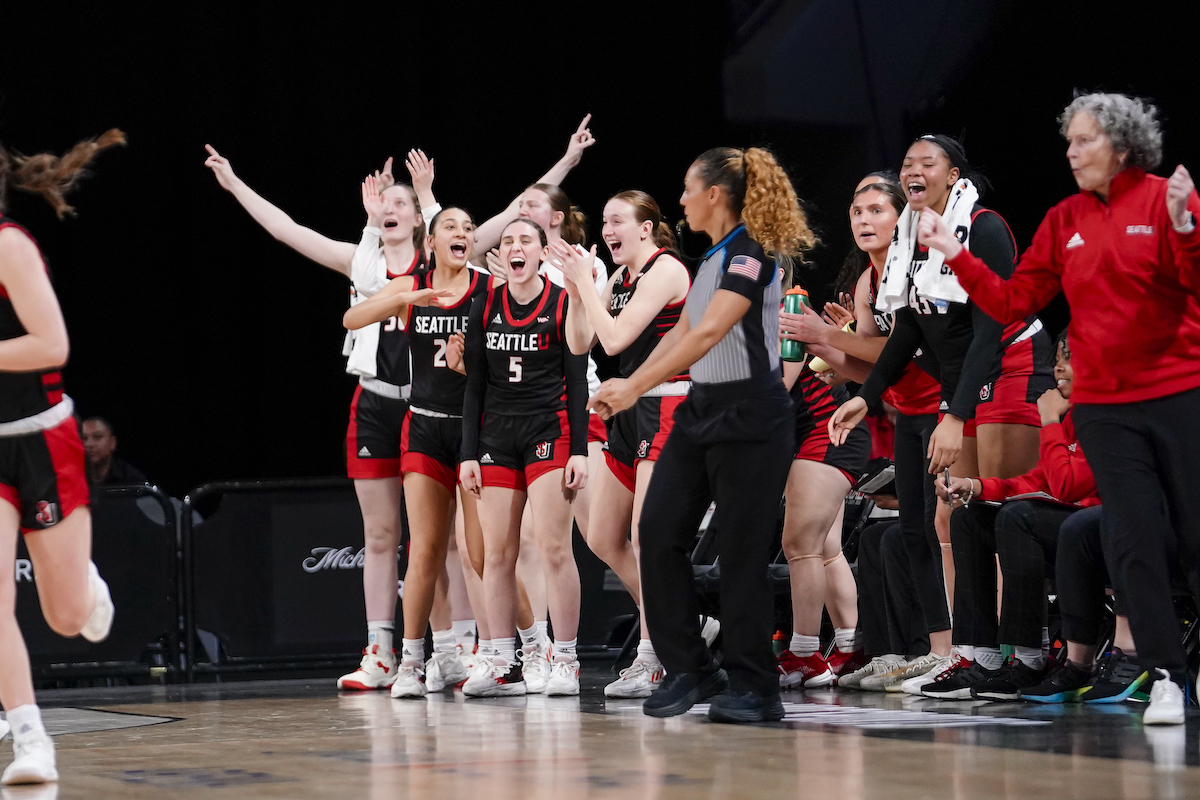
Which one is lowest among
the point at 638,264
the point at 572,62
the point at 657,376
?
the point at 657,376

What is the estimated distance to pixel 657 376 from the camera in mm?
3898

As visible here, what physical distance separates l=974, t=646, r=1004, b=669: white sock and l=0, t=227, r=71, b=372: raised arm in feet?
9.84

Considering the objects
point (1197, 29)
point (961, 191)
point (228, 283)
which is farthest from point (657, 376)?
point (228, 283)

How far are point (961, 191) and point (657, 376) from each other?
1476 mm

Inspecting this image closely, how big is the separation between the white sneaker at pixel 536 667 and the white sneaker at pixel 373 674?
625 mm

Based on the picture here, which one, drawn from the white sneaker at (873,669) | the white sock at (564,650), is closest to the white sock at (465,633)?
the white sock at (564,650)

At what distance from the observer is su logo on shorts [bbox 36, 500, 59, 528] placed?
10.8 ft

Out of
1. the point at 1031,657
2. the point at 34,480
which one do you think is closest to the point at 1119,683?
the point at 1031,657

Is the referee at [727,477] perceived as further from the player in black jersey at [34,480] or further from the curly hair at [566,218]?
the curly hair at [566,218]

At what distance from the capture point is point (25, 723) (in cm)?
323

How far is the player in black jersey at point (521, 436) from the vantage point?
17.3ft

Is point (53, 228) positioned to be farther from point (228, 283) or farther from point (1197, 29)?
point (1197, 29)

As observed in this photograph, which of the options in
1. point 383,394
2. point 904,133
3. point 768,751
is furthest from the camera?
point 904,133

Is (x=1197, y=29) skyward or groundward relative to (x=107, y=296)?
skyward
